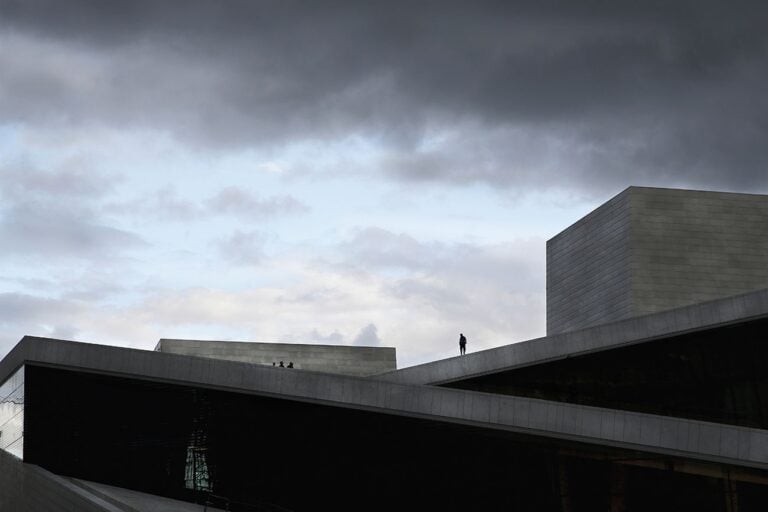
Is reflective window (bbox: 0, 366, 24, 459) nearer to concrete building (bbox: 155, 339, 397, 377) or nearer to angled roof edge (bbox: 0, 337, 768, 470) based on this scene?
angled roof edge (bbox: 0, 337, 768, 470)

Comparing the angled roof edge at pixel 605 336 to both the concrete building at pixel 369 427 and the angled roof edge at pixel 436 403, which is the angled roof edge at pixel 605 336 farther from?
the angled roof edge at pixel 436 403

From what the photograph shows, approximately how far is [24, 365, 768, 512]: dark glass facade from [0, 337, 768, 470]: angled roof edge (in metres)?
0.52

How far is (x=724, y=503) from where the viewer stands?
25.8m

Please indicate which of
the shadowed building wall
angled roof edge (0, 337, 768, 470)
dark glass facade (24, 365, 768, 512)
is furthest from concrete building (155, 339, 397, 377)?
dark glass facade (24, 365, 768, 512)

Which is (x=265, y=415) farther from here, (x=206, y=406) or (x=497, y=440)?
(x=497, y=440)

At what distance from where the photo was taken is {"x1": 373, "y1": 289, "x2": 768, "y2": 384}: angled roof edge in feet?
92.8

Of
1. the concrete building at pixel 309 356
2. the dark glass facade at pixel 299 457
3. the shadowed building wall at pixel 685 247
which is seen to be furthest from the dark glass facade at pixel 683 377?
the concrete building at pixel 309 356

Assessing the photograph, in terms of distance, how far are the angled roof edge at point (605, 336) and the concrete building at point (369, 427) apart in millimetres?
48

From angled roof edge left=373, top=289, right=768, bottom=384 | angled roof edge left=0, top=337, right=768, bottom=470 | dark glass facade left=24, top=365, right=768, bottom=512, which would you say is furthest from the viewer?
angled roof edge left=373, top=289, right=768, bottom=384

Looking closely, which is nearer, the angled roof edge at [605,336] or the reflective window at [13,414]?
the angled roof edge at [605,336]

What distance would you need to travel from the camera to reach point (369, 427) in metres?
27.9

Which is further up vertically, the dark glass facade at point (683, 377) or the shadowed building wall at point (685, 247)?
the shadowed building wall at point (685, 247)

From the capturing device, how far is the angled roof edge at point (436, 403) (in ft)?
79.7

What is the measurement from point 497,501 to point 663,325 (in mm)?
6055
